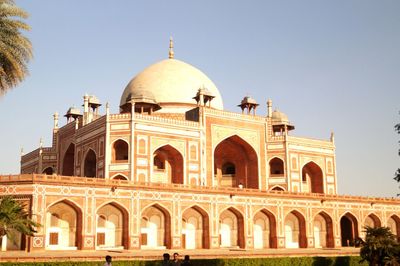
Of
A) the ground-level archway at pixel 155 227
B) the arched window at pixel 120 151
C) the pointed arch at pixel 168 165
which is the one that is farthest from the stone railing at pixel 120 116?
the ground-level archway at pixel 155 227

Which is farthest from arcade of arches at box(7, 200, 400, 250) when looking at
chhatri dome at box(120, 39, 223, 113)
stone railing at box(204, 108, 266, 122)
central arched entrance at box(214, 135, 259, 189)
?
chhatri dome at box(120, 39, 223, 113)

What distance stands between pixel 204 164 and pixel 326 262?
632 inches

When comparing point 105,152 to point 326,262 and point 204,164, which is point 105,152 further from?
point 326,262

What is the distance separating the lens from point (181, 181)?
1384 inches

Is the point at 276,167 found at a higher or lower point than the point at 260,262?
higher

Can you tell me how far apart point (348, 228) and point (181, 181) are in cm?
1271

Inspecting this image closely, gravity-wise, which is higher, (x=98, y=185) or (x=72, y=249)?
(x=98, y=185)

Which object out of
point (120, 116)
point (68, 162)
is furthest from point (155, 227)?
point (68, 162)

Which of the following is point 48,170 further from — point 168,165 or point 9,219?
point 9,219

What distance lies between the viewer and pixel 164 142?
35.0 metres

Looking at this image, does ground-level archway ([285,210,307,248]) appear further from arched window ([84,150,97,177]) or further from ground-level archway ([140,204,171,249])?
arched window ([84,150,97,177])

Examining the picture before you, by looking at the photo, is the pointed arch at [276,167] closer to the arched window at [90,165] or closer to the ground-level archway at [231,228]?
the ground-level archway at [231,228]

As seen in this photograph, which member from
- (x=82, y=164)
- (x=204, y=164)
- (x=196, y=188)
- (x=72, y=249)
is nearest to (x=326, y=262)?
(x=196, y=188)

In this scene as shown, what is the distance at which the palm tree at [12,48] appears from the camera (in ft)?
60.0
